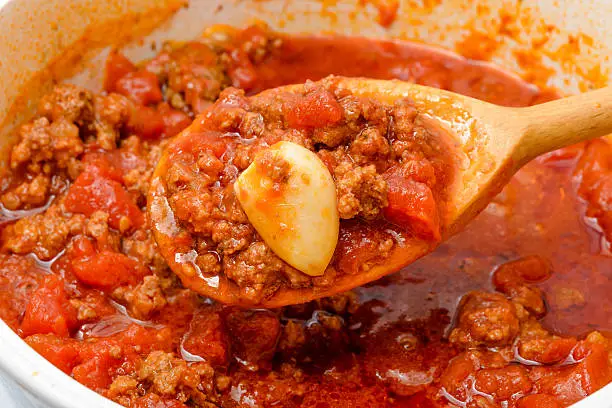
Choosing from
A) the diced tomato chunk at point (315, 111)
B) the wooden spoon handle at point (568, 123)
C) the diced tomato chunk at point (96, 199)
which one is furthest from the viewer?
the diced tomato chunk at point (96, 199)

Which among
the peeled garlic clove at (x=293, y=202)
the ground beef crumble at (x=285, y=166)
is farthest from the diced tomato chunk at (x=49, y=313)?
the peeled garlic clove at (x=293, y=202)

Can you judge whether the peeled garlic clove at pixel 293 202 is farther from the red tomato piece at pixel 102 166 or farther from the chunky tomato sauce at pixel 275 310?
the red tomato piece at pixel 102 166

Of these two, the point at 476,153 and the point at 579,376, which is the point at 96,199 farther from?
the point at 579,376

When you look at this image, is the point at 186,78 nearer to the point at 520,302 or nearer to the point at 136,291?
the point at 136,291

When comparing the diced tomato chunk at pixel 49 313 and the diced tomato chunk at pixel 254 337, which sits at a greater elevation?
the diced tomato chunk at pixel 49 313

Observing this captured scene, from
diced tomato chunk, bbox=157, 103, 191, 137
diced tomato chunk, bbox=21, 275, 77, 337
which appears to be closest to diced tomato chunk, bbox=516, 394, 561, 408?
diced tomato chunk, bbox=21, 275, 77, 337

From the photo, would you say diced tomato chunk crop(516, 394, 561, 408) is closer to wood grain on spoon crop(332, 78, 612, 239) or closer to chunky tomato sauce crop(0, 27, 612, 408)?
chunky tomato sauce crop(0, 27, 612, 408)

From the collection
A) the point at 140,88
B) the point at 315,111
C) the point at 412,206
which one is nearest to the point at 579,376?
the point at 412,206
